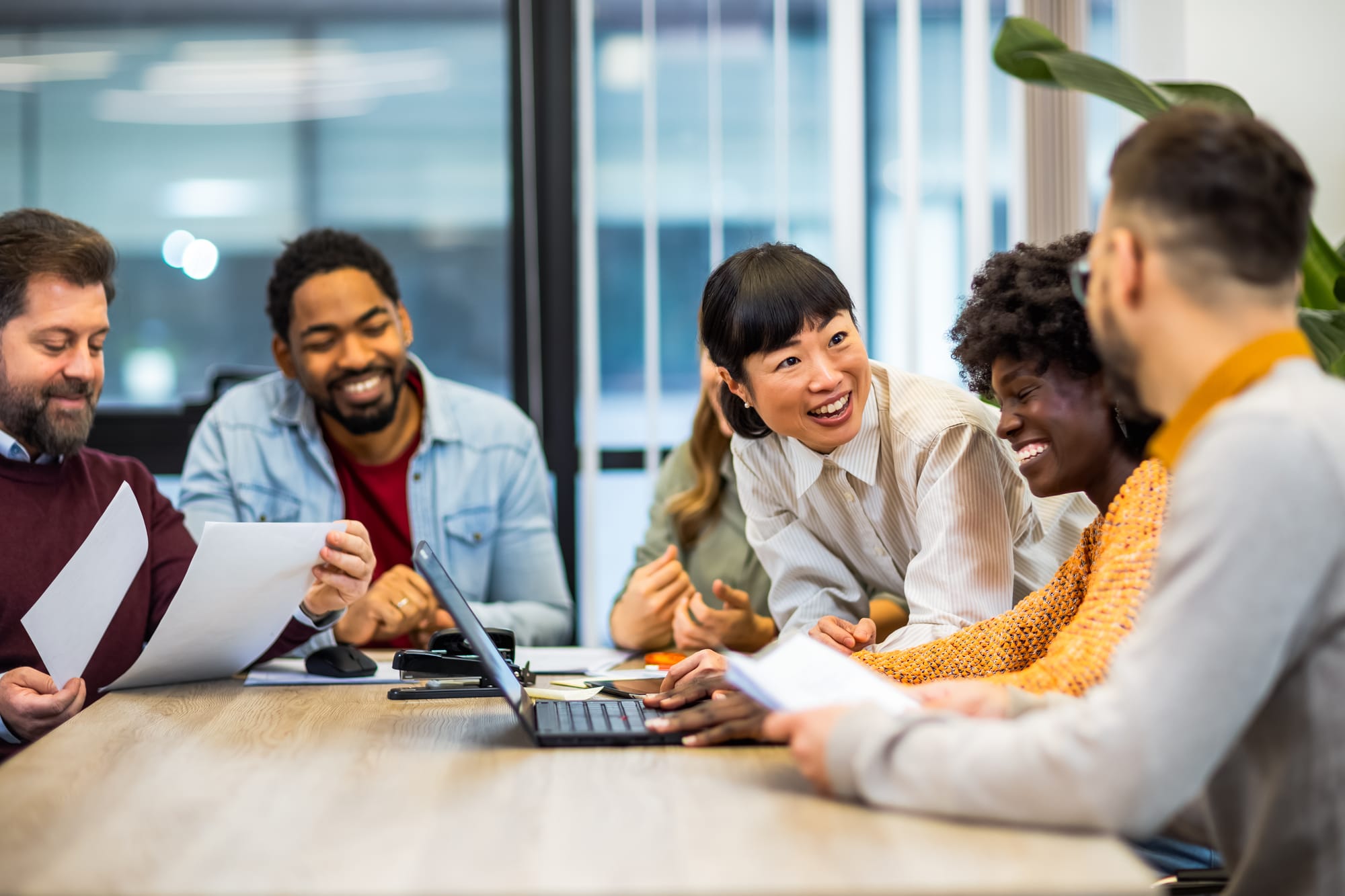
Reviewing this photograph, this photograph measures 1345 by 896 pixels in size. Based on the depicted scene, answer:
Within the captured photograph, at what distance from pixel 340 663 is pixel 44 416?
2.05 ft

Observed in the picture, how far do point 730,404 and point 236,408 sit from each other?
1.22 m

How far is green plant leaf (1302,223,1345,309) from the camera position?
2.13 meters

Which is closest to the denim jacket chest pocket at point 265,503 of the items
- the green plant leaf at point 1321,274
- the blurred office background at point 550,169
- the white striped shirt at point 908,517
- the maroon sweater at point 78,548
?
the maroon sweater at point 78,548

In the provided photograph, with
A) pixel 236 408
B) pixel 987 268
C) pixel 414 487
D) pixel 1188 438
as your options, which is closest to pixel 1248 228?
pixel 1188 438

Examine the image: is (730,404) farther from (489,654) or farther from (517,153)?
(517,153)

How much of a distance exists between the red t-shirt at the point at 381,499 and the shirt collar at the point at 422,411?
0.08 meters

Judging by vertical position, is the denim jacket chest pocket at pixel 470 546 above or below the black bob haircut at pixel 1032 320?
below

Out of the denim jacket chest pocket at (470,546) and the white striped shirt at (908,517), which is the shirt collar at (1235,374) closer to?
the white striped shirt at (908,517)

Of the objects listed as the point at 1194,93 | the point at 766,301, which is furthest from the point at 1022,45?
the point at 766,301

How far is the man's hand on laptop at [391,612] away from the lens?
2.02m

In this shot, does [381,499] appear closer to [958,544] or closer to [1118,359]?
[958,544]

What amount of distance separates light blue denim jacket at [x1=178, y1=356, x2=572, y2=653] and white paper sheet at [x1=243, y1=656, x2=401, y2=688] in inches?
27.5

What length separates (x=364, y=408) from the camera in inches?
102

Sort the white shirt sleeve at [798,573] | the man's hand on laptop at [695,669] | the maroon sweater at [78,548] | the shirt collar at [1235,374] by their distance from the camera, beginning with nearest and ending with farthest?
the shirt collar at [1235,374]
the man's hand on laptop at [695,669]
the maroon sweater at [78,548]
the white shirt sleeve at [798,573]
